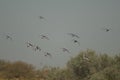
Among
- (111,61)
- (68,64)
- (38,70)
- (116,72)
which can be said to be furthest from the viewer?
(38,70)

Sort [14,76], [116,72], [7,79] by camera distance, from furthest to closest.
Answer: [14,76] → [7,79] → [116,72]

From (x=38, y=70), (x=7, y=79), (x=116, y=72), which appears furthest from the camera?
(x=38, y=70)

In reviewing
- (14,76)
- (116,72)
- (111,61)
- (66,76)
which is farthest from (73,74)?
(14,76)

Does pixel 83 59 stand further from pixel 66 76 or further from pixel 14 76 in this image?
pixel 14 76

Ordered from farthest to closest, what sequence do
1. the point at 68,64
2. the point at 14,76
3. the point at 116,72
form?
the point at 14,76
the point at 68,64
the point at 116,72

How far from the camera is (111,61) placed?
28.5 m

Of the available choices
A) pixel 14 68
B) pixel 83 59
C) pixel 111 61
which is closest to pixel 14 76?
pixel 14 68

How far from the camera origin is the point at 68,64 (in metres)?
30.5

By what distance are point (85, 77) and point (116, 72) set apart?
4.59 m

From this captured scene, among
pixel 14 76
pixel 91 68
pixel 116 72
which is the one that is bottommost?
pixel 116 72

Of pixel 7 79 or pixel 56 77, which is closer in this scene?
pixel 56 77

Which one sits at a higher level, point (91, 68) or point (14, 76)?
point (14, 76)

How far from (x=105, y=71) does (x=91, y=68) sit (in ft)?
9.47

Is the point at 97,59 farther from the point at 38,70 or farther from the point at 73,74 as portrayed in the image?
the point at 38,70
